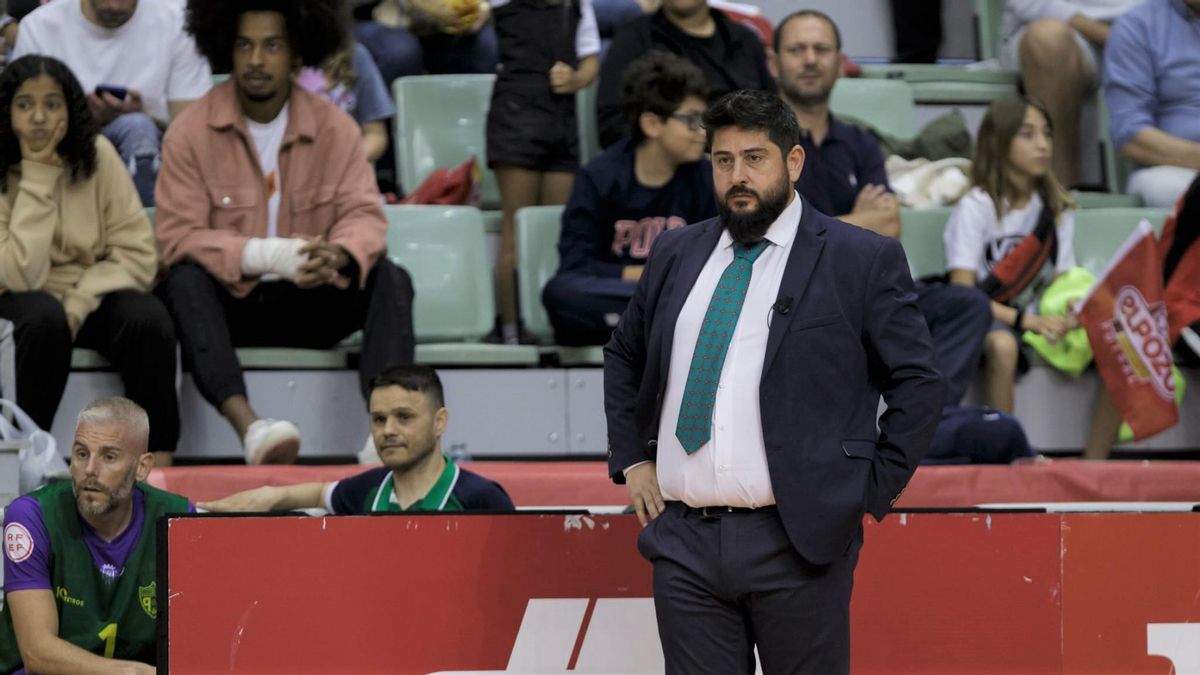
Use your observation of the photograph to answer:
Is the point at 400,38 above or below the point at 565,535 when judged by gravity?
above

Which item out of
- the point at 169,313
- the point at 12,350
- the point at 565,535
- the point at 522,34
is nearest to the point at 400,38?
the point at 522,34

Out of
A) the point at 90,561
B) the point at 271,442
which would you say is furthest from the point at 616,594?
the point at 271,442

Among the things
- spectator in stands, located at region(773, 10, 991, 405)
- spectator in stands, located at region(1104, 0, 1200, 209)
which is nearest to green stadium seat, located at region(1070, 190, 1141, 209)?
spectator in stands, located at region(1104, 0, 1200, 209)

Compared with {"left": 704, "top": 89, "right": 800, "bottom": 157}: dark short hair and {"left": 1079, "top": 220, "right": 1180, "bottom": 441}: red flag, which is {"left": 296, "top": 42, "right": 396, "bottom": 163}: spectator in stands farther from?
{"left": 704, "top": 89, "right": 800, "bottom": 157}: dark short hair

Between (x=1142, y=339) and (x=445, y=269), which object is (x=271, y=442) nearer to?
(x=445, y=269)

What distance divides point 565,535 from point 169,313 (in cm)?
234

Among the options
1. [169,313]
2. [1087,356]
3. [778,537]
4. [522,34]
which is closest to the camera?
[778,537]

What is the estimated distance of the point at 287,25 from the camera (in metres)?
7.00

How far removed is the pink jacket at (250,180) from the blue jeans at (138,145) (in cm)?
55

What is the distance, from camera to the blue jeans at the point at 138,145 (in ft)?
23.9

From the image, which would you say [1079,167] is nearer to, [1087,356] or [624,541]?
[1087,356]

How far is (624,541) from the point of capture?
15.2ft

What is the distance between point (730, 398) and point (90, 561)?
6.26 feet

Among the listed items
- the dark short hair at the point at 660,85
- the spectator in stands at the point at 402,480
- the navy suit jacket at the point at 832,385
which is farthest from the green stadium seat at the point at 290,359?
the navy suit jacket at the point at 832,385
